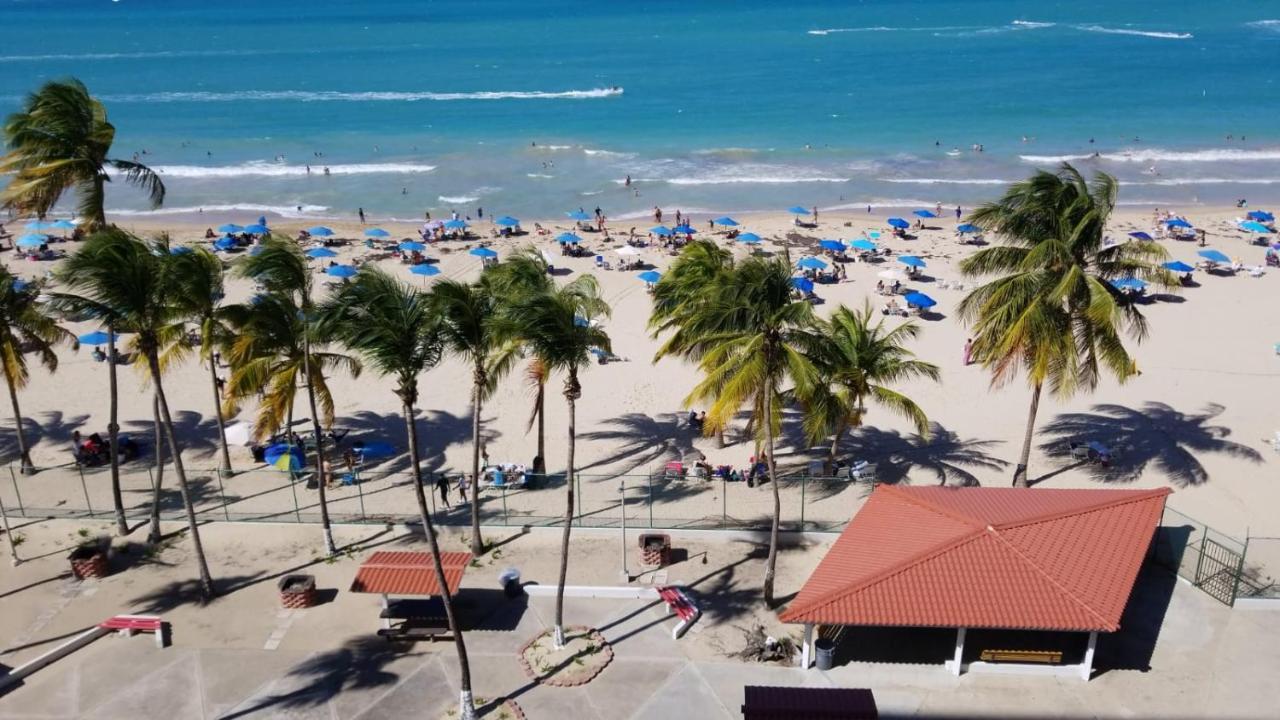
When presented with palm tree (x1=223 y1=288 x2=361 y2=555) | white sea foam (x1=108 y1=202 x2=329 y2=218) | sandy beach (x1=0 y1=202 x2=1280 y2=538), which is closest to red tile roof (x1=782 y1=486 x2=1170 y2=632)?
sandy beach (x1=0 y1=202 x2=1280 y2=538)

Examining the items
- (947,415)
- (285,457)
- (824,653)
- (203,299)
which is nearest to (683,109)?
(947,415)

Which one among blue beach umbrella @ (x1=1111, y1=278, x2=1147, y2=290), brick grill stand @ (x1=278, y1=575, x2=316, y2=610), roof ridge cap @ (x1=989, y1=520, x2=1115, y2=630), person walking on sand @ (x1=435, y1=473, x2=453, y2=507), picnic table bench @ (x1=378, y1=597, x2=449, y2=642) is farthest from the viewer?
blue beach umbrella @ (x1=1111, y1=278, x2=1147, y2=290)

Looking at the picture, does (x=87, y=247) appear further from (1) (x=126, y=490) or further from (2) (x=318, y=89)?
(2) (x=318, y=89)

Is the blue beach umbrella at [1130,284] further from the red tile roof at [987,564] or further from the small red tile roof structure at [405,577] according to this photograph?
the small red tile roof structure at [405,577]

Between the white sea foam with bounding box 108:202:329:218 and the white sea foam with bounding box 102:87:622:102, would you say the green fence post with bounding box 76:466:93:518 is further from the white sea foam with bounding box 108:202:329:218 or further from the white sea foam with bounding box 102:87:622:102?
the white sea foam with bounding box 102:87:622:102

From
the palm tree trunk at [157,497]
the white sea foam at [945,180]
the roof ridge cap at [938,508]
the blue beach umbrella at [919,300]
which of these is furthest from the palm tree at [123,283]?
the white sea foam at [945,180]

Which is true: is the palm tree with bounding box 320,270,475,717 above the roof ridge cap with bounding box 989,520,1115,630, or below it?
above

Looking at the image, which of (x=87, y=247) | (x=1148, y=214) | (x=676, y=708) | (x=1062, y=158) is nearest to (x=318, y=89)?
(x=1062, y=158)
